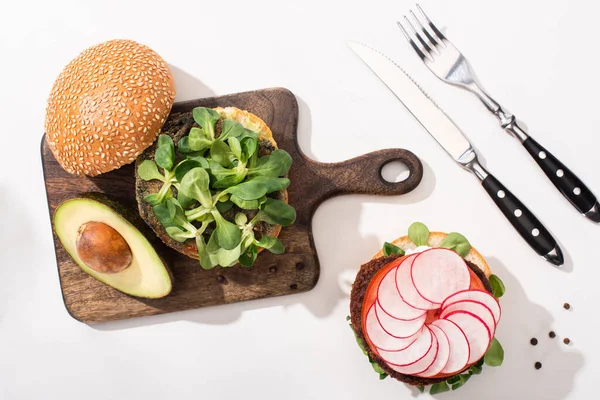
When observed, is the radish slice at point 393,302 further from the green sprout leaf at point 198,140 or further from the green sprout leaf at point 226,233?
the green sprout leaf at point 198,140

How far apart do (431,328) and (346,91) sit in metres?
0.91

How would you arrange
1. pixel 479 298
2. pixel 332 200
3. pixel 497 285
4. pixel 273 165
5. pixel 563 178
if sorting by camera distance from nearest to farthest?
pixel 479 298 < pixel 273 165 < pixel 497 285 < pixel 563 178 < pixel 332 200

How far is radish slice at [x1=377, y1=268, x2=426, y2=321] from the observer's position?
5.04ft

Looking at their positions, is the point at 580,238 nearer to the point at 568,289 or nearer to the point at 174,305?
the point at 568,289

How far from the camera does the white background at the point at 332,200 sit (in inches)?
75.6

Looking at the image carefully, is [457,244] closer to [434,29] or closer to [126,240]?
[434,29]

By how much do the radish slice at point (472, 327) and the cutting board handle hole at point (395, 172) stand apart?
0.57 metres

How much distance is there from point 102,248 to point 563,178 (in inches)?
63.3

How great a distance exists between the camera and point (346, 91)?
194 cm


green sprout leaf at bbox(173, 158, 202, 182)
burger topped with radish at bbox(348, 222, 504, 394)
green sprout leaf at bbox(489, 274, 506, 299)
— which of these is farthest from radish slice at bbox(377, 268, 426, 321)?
green sprout leaf at bbox(173, 158, 202, 182)

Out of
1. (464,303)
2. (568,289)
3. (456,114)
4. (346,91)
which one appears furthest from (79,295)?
(568,289)

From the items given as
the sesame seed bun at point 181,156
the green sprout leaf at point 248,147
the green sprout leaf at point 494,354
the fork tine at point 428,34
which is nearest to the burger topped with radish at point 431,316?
the green sprout leaf at point 494,354

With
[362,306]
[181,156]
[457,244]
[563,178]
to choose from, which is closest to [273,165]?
[181,156]

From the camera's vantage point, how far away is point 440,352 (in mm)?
1543
